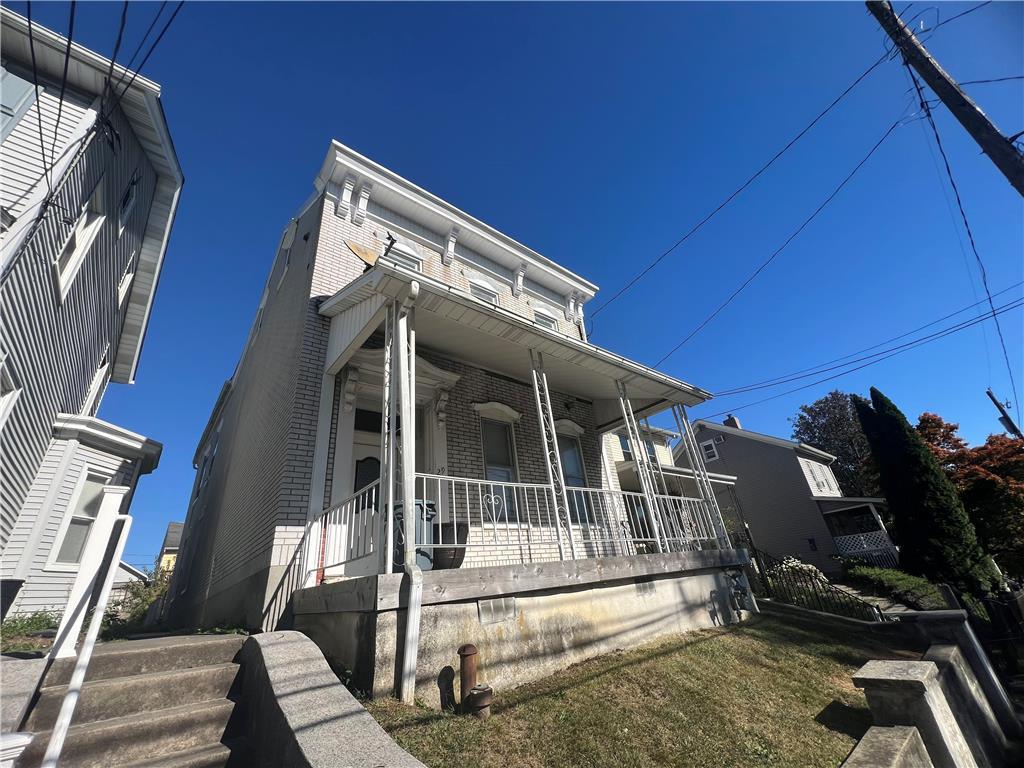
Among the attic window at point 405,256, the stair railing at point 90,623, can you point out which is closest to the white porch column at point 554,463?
the stair railing at point 90,623

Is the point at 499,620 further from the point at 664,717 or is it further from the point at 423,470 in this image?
the point at 423,470

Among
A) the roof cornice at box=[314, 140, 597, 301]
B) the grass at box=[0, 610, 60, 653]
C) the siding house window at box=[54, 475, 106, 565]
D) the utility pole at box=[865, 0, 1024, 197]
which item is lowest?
the grass at box=[0, 610, 60, 653]

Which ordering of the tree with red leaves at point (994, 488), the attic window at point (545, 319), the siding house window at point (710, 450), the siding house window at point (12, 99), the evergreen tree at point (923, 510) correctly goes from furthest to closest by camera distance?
the siding house window at point (710, 450) < the tree with red leaves at point (994, 488) < the evergreen tree at point (923, 510) < the attic window at point (545, 319) < the siding house window at point (12, 99)

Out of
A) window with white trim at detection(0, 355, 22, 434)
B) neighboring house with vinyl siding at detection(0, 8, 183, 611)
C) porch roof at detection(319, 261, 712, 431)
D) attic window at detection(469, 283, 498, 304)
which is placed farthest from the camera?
attic window at detection(469, 283, 498, 304)

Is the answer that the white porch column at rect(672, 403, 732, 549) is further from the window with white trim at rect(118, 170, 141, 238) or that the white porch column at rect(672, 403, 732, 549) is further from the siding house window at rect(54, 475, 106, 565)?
the window with white trim at rect(118, 170, 141, 238)

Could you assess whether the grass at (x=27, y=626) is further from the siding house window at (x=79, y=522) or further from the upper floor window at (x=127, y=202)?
the upper floor window at (x=127, y=202)

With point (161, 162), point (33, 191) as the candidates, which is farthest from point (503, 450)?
point (161, 162)

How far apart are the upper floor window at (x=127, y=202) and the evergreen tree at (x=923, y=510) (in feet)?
74.2

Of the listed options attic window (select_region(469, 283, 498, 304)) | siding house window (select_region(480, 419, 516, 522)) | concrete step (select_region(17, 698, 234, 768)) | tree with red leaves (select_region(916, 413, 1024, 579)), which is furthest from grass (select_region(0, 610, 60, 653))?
tree with red leaves (select_region(916, 413, 1024, 579))

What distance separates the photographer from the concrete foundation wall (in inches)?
129

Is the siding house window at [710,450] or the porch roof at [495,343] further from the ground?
→ the siding house window at [710,450]

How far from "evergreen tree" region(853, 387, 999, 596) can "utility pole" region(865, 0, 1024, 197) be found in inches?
524

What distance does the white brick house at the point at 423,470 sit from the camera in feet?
12.6

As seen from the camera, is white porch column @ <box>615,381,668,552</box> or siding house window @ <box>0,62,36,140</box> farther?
white porch column @ <box>615,381,668,552</box>
